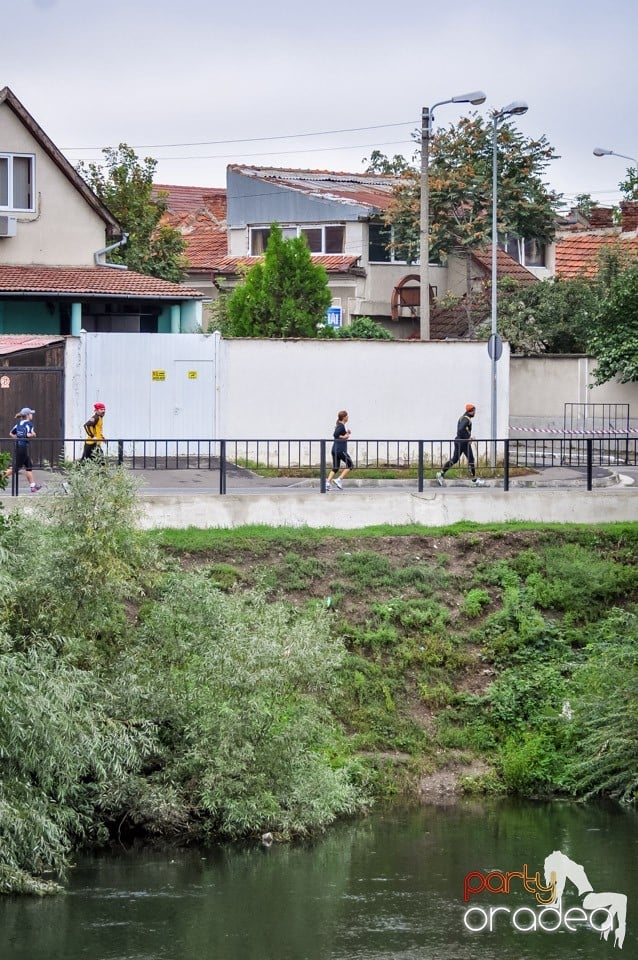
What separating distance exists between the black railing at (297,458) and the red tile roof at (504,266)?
44.1 ft

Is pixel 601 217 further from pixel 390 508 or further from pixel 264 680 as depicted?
pixel 264 680

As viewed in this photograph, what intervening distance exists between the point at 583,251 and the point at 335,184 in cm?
867

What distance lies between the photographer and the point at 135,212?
41406 millimetres

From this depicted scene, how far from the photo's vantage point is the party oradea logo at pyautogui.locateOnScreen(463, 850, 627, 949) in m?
14.0

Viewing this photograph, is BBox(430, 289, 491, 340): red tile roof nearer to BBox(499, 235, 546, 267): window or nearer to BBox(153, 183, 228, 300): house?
BBox(499, 235, 546, 267): window

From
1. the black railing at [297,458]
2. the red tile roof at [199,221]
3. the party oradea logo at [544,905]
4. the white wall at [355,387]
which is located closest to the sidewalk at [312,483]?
the black railing at [297,458]

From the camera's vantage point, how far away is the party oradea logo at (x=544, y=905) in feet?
45.8

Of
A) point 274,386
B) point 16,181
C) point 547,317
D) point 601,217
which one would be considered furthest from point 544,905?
point 601,217

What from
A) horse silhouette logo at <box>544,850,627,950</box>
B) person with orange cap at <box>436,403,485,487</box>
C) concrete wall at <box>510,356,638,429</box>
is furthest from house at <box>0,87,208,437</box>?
horse silhouette logo at <box>544,850,627,950</box>

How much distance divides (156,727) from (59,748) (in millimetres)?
1676

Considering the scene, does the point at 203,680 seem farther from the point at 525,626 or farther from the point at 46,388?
the point at 46,388

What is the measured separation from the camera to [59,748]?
14.9 meters

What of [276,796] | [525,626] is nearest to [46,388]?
[525,626]

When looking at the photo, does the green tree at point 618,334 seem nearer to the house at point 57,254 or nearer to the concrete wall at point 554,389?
the concrete wall at point 554,389
